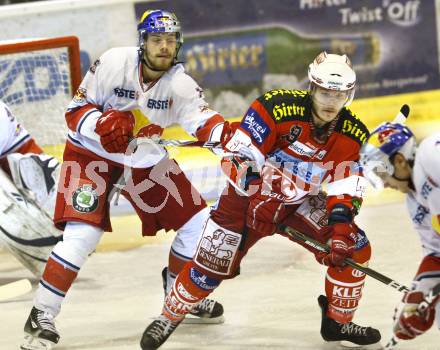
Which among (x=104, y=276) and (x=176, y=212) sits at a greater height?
(x=176, y=212)

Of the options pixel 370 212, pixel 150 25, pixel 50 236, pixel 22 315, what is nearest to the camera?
pixel 150 25

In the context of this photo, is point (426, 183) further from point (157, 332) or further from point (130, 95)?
point (130, 95)

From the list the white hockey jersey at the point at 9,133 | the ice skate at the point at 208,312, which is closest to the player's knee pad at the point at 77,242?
the ice skate at the point at 208,312

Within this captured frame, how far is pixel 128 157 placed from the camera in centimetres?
442

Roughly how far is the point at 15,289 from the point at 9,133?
2.45ft

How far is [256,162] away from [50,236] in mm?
1526

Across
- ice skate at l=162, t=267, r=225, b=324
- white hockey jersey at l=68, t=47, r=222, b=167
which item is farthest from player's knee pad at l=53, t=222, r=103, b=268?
ice skate at l=162, t=267, r=225, b=324

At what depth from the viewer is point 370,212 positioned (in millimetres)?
6027

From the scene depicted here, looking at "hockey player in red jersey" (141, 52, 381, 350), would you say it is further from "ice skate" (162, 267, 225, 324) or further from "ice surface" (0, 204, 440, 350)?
"ice skate" (162, 267, 225, 324)

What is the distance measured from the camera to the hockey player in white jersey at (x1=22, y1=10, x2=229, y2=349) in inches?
165

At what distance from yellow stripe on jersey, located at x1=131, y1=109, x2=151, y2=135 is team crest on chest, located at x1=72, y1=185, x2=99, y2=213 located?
0.34 meters

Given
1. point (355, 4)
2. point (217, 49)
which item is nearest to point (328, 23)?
point (355, 4)

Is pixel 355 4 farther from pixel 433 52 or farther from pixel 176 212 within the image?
pixel 176 212

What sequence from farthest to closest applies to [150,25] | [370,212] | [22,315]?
1. [370,212]
2. [22,315]
3. [150,25]
